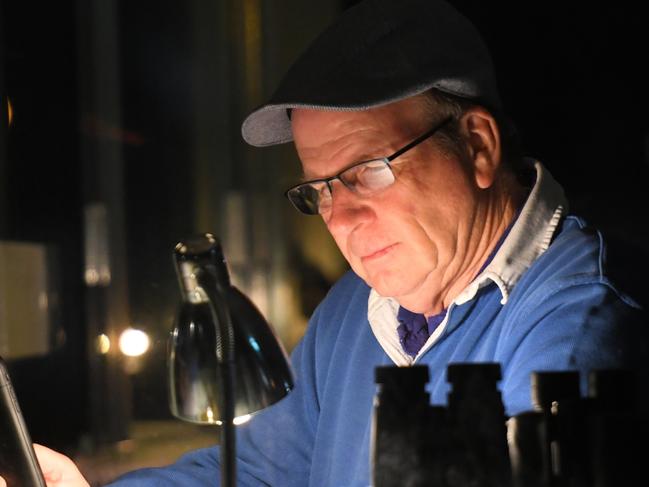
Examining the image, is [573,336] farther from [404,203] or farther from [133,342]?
[133,342]

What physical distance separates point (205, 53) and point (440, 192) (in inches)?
95.8

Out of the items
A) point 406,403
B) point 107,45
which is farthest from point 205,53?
point 406,403

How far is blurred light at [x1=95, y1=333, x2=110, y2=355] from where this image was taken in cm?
320

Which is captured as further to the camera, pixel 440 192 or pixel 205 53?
pixel 205 53

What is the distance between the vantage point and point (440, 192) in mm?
1532

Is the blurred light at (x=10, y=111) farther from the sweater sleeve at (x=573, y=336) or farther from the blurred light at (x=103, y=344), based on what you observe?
the sweater sleeve at (x=573, y=336)

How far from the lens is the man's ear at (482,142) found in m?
1.54

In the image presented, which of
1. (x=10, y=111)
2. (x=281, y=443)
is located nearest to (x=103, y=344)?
(x=10, y=111)

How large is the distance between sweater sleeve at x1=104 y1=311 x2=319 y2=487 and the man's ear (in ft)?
1.70

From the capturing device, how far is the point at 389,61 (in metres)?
1.47

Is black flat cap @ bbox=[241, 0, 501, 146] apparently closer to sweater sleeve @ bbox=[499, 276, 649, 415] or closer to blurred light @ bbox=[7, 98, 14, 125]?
sweater sleeve @ bbox=[499, 276, 649, 415]

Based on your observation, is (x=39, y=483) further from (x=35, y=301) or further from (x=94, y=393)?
(x=94, y=393)

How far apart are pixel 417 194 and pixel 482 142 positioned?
0.15 meters

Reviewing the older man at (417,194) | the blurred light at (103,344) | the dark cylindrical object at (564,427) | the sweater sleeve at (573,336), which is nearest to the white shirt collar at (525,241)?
the older man at (417,194)
